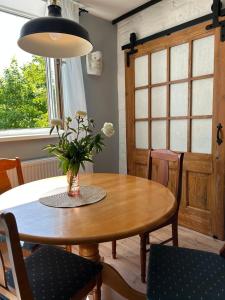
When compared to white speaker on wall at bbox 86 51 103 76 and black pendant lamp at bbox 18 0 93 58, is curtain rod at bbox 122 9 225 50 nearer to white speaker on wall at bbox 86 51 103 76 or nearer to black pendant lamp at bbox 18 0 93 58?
white speaker on wall at bbox 86 51 103 76

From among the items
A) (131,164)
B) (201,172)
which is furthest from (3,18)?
(201,172)

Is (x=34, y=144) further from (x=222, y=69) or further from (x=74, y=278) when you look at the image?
(x=222, y=69)

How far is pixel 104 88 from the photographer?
3035 millimetres

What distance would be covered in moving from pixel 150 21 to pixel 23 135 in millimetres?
1877

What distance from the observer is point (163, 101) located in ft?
8.64

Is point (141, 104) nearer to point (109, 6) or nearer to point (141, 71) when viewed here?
point (141, 71)

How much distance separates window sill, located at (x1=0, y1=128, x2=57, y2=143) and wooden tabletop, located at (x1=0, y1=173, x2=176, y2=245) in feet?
2.89

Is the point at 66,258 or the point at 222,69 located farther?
the point at 222,69


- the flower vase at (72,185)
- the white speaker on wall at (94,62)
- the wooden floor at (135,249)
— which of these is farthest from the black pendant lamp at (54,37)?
the wooden floor at (135,249)

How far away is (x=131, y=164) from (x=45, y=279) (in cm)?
215

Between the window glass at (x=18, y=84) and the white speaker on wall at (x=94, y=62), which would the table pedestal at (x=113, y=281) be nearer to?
the window glass at (x=18, y=84)

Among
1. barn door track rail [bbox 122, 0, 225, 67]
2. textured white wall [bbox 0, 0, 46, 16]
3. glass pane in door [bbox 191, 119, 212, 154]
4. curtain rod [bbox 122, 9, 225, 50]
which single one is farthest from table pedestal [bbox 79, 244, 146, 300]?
textured white wall [bbox 0, 0, 46, 16]

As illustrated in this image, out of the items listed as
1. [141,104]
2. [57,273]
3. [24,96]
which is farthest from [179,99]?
[57,273]

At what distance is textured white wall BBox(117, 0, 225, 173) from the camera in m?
2.28
